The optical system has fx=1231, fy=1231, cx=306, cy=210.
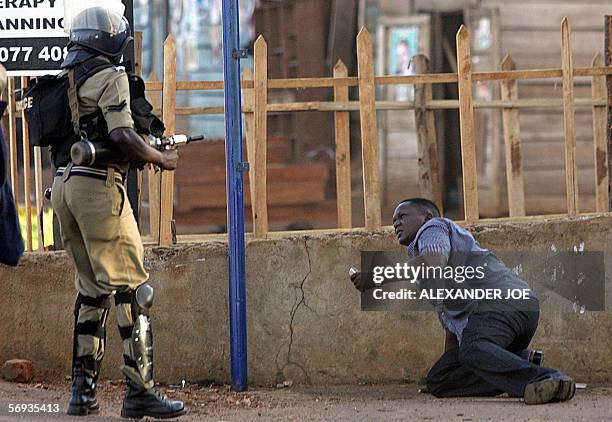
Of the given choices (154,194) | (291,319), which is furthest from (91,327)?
(291,319)

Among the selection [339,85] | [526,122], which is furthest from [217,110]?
[526,122]

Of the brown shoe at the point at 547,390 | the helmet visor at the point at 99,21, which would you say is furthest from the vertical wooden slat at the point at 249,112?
the brown shoe at the point at 547,390

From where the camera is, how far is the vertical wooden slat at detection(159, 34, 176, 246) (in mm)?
6504

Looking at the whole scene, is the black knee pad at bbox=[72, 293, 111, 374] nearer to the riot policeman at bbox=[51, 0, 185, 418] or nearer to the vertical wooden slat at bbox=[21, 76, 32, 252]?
the riot policeman at bbox=[51, 0, 185, 418]

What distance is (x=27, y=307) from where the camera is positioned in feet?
21.8

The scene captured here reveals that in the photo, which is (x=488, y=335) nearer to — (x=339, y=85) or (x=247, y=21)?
(x=339, y=85)

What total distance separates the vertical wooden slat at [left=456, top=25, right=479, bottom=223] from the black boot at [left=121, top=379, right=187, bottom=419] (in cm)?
220

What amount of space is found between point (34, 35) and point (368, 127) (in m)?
1.83

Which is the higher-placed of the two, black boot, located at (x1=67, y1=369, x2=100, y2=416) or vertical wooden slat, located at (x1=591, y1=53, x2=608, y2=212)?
vertical wooden slat, located at (x1=591, y1=53, x2=608, y2=212)

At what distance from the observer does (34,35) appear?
21.0 ft

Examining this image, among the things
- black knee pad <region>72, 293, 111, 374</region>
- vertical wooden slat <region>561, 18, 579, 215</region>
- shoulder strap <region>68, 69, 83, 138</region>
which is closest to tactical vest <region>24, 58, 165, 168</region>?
shoulder strap <region>68, 69, 83, 138</region>

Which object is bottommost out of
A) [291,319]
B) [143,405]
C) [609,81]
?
[143,405]

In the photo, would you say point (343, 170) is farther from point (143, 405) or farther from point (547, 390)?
point (143, 405)

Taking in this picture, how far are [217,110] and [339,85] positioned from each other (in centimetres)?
79
